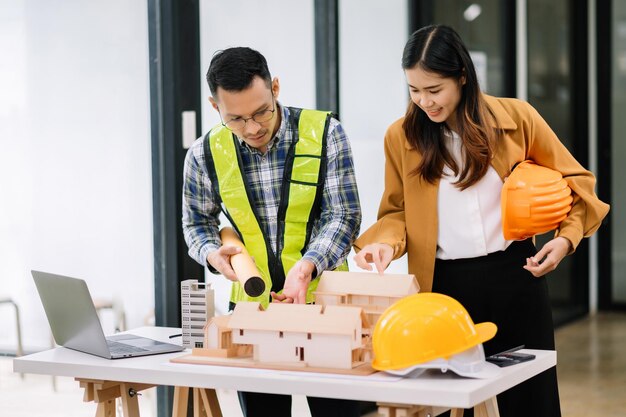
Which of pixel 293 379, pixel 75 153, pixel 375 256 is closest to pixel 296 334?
pixel 293 379

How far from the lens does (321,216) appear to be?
8.97 ft

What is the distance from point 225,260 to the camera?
255cm

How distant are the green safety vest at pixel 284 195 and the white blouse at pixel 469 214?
34 cm

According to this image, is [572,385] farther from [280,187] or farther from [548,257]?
[280,187]

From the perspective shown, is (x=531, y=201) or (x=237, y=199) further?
(x=237, y=199)

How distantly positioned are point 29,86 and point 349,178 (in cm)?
121

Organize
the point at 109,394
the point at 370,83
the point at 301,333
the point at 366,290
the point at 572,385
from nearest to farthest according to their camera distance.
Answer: the point at 301,333
the point at 366,290
the point at 109,394
the point at 370,83
the point at 572,385

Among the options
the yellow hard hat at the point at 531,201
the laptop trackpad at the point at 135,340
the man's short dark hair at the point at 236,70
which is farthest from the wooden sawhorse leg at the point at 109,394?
the yellow hard hat at the point at 531,201

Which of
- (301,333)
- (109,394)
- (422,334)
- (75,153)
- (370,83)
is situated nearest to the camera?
(422,334)

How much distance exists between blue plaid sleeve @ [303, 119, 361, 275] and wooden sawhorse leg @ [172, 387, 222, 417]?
0.43 m

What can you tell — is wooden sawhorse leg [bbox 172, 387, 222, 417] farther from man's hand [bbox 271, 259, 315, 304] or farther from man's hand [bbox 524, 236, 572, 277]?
man's hand [bbox 524, 236, 572, 277]

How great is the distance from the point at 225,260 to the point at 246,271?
14 centimetres

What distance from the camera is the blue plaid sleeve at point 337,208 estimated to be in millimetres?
2611

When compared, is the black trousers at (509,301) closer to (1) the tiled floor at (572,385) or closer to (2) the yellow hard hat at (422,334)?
(2) the yellow hard hat at (422,334)
